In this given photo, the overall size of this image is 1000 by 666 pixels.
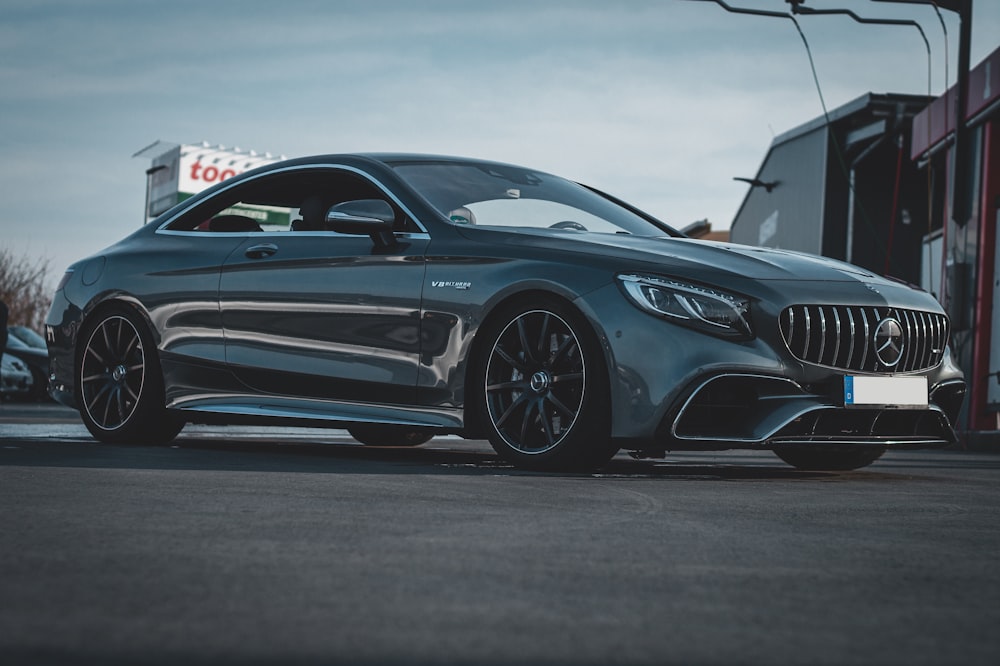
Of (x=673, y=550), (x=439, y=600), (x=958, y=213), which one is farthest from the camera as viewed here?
(x=958, y=213)

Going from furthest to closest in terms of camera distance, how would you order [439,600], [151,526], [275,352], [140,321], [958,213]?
[958,213] → [140,321] → [275,352] → [151,526] → [439,600]

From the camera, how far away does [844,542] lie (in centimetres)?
396

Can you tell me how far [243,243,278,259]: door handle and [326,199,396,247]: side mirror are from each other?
60 cm

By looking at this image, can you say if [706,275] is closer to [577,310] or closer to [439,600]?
[577,310]

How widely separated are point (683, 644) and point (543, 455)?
12.0ft

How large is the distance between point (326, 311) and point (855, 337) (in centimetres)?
246

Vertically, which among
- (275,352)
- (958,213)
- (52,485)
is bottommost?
(52,485)

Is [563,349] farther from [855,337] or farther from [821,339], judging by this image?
[855,337]

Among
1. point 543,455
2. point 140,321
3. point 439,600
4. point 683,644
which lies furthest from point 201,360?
point 683,644

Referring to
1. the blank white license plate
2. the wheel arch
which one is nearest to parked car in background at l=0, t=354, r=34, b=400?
the wheel arch

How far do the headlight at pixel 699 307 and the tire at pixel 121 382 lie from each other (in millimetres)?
3041

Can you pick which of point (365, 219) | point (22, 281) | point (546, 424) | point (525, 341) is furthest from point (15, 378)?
point (22, 281)

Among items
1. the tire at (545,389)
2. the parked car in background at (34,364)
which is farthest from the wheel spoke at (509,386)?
the parked car in background at (34,364)

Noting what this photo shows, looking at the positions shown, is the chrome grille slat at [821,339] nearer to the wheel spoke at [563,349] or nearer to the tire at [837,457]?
the wheel spoke at [563,349]
